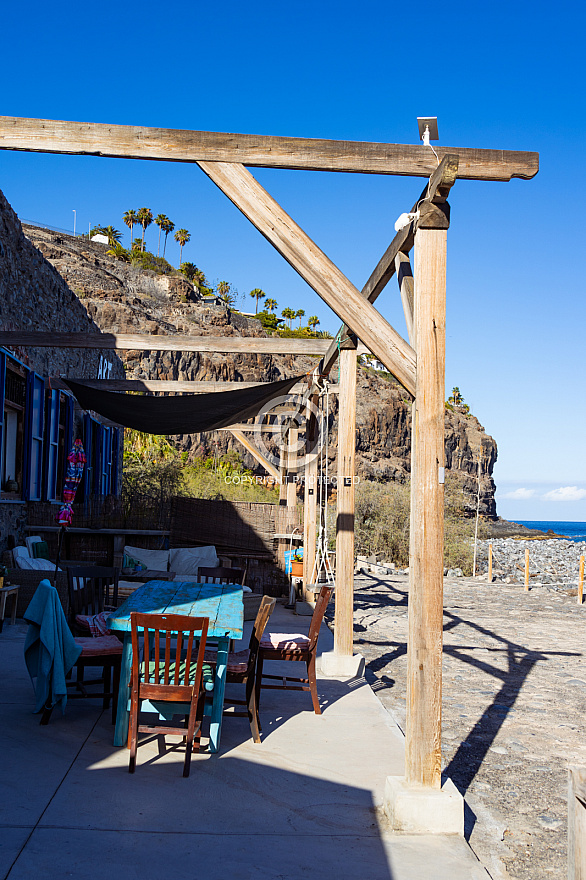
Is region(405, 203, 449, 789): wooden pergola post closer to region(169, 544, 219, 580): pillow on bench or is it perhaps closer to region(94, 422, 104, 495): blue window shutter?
region(169, 544, 219, 580): pillow on bench

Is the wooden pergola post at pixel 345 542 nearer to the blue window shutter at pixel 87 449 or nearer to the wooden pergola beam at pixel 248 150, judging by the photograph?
the wooden pergola beam at pixel 248 150

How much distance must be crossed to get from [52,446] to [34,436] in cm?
81

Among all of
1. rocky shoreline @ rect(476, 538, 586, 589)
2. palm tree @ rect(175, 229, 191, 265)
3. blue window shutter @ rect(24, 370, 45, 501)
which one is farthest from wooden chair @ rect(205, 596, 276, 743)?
palm tree @ rect(175, 229, 191, 265)

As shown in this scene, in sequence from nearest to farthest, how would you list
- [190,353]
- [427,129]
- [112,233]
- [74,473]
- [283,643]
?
[427,129] → [283,643] → [74,473] → [190,353] → [112,233]

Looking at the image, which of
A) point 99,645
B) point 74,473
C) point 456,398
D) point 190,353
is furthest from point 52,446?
point 456,398

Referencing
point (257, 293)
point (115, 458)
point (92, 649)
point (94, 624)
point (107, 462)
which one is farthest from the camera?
point (257, 293)

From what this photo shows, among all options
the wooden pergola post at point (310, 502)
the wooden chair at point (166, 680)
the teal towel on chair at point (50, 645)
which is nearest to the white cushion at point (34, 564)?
the wooden pergola post at point (310, 502)

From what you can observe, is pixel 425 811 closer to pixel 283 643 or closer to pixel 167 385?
pixel 283 643

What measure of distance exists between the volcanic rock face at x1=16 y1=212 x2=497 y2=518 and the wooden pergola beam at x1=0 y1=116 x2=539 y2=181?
17.3 meters

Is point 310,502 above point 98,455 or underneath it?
underneath

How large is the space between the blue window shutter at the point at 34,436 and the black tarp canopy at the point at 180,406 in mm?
863

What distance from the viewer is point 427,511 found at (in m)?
3.06

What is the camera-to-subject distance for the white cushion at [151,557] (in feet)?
30.1

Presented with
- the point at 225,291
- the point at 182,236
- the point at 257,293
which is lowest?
the point at 225,291
